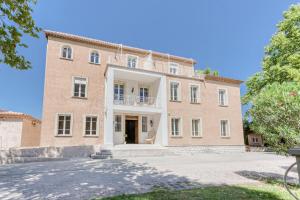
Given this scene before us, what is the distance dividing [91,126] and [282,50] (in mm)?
18476

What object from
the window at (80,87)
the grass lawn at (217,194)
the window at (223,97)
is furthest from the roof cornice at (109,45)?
the grass lawn at (217,194)

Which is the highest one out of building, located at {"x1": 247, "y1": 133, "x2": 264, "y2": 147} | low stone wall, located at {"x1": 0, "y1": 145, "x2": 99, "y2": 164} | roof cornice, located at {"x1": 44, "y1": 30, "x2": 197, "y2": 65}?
roof cornice, located at {"x1": 44, "y1": 30, "x2": 197, "y2": 65}

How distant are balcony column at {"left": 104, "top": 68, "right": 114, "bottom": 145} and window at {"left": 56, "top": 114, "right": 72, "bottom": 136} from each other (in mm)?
3011

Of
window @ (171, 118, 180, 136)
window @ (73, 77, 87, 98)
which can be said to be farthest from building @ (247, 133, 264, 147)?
window @ (73, 77, 87, 98)

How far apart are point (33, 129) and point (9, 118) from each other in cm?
301

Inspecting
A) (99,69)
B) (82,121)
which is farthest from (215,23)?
(82,121)

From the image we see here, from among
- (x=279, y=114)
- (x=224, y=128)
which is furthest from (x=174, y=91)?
(x=279, y=114)

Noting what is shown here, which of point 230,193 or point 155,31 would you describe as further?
point 155,31

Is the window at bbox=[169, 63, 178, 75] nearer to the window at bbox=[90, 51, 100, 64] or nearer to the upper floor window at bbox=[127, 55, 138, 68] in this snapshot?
the upper floor window at bbox=[127, 55, 138, 68]

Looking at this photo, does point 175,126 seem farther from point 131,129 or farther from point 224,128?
point 224,128

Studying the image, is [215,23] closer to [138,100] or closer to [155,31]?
[155,31]

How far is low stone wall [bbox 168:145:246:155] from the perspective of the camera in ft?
57.6

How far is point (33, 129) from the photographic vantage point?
59.2 ft

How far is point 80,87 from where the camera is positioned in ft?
53.8
